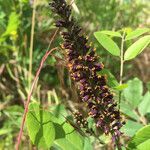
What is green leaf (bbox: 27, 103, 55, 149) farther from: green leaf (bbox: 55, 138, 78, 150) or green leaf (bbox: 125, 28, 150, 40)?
green leaf (bbox: 125, 28, 150, 40)

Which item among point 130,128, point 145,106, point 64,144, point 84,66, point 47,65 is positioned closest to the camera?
point 84,66

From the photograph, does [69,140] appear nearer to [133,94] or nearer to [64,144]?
[64,144]

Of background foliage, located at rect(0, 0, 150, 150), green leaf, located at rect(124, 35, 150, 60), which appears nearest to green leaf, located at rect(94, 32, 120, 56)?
green leaf, located at rect(124, 35, 150, 60)

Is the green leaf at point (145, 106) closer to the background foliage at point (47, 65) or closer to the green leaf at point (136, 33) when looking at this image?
the background foliage at point (47, 65)

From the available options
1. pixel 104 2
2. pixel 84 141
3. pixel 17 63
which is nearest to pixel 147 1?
pixel 104 2

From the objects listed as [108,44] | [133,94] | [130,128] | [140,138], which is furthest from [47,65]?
[140,138]

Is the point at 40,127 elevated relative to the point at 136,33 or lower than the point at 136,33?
lower

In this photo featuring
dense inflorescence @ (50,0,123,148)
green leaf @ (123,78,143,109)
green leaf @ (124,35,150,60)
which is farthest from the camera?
green leaf @ (123,78,143,109)

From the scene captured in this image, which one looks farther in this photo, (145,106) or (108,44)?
(145,106)

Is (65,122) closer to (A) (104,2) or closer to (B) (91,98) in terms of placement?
(B) (91,98)
